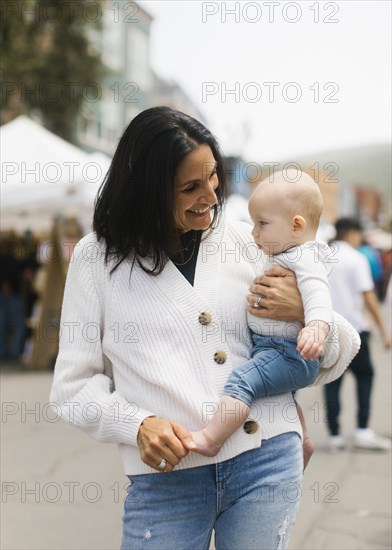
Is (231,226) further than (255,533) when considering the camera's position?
Yes

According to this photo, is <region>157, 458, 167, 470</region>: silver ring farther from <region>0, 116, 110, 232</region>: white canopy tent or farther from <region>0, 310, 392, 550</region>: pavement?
<region>0, 116, 110, 232</region>: white canopy tent

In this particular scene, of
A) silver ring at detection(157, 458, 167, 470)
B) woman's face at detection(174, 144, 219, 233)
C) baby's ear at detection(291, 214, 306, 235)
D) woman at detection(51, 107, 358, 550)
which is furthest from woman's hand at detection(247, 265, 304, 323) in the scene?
silver ring at detection(157, 458, 167, 470)

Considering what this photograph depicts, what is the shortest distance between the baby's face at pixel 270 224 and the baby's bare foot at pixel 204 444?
1.70 feet

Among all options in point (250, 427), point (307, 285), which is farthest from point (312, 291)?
point (250, 427)

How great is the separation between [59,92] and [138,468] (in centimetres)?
2015

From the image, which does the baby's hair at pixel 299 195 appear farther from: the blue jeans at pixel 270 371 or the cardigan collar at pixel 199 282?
the blue jeans at pixel 270 371

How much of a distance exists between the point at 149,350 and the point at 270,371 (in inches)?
11.8

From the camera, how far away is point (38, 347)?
34.6ft

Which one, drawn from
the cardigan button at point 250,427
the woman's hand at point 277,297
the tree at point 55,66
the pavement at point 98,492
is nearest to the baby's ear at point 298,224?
the woman's hand at point 277,297

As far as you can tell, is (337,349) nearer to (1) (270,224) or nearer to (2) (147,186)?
(1) (270,224)

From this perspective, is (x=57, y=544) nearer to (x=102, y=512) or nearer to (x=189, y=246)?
(x=102, y=512)

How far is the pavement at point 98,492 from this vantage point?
4238 mm

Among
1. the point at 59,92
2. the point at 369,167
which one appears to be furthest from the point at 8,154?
the point at 369,167

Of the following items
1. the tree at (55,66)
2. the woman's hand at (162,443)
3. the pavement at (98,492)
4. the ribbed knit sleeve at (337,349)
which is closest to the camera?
the woman's hand at (162,443)
